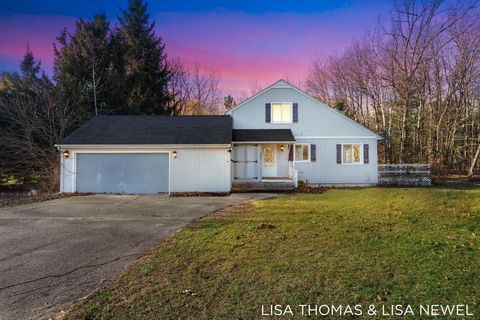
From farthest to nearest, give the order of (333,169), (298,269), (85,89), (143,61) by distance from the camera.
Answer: (143,61), (85,89), (333,169), (298,269)

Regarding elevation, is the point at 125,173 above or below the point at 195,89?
below

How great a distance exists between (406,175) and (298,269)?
15986 millimetres

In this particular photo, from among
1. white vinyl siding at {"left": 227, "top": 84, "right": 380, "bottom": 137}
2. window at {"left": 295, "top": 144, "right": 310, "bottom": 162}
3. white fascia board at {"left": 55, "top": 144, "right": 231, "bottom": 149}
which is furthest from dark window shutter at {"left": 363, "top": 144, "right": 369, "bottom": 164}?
white fascia board at {"left": 55, "top": 144, "right": 231, "bottom": 149}

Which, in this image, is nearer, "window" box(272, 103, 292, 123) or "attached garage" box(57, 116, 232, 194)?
"attached garage" box(57, 116, 232, 194)

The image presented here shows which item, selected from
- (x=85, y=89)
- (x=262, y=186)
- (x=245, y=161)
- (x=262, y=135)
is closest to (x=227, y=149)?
(x=245, y=161)

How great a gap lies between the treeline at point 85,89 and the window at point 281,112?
12.8m

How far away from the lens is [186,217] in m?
8.58

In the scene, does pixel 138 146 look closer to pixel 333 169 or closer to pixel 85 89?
pixel 333 169

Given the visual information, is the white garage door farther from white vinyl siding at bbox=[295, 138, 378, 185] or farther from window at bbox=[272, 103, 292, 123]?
white vinyl siding at bbox=[295, 138, 378, 185]

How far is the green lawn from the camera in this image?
3.19 meters

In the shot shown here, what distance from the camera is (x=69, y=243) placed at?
6.00 meters

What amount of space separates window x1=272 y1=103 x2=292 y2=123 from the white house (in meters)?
0.06

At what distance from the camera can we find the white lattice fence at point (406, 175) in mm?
17062

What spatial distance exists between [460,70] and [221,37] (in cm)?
1979
